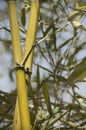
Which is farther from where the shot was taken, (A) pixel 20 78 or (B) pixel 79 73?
(B) pixel 79 73

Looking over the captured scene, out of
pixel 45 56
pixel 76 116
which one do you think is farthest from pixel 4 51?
pixel 76 116

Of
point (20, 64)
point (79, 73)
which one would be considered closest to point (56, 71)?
point (79, 73)

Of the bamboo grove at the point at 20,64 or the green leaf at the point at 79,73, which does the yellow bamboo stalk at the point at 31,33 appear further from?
the green leaf at the point at 79,73

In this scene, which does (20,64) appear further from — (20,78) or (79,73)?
(79,73)

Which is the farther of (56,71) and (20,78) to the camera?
(56,71)

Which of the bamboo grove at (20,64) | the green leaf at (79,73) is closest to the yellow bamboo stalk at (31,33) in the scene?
the bamboo grove at (20,64)

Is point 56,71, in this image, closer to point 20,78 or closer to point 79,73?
point 79,73

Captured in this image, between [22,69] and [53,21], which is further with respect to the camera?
[53,21]

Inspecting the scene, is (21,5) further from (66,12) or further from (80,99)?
(80,99)

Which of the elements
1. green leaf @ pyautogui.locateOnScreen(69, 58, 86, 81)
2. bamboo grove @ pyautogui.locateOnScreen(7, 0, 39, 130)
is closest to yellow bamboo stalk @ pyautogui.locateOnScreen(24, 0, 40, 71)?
bamboo grove @ pyautogui.locateOnScreen(7, 0, 39, 130)
